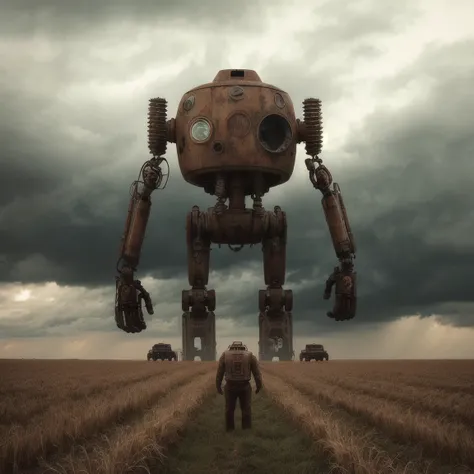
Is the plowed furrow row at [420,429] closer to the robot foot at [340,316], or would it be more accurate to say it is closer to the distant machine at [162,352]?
the robot foot at [340,316]

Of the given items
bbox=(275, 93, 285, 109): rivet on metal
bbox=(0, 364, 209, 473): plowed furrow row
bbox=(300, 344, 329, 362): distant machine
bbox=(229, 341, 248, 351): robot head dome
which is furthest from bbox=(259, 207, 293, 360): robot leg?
bbox=(300, 344, 329, 362): distant machine

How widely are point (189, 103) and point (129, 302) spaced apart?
5.69 m

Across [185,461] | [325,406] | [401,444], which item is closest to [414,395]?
[325,406]

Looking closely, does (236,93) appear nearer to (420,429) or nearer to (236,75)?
(236,75)

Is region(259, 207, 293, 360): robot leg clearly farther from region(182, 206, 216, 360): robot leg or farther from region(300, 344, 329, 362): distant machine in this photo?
region(300, 344, 329, 362): distant machine

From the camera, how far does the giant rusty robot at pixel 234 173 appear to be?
1805cm

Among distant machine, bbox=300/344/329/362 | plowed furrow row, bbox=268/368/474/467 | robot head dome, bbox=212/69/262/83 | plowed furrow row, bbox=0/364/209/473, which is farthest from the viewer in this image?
distant machine, bbox=300/344/329/362

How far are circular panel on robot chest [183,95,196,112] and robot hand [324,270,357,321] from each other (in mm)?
6154

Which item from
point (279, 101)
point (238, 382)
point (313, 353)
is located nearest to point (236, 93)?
point (279, 101)

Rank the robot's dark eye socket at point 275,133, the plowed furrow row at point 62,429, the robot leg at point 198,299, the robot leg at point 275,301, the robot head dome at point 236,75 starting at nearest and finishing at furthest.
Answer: the plowed furrow row at point 62,429 < the robot's dark eye socket at point 275,133 < the robot head dome at point 236,75 < the robot leg at point 198,299 < the robot leg at point 275,301

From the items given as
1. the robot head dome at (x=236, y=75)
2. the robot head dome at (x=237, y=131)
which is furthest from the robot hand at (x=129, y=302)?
the robot head dome at (x=236, y=75)

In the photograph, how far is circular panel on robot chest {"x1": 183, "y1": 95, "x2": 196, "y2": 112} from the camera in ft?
61.5

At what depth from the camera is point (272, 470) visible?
9.66 m

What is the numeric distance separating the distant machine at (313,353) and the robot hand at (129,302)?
27271 mm
